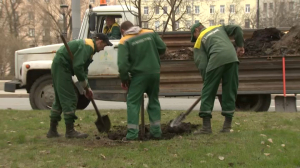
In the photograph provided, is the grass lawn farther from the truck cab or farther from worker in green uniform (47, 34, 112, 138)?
the truck cab

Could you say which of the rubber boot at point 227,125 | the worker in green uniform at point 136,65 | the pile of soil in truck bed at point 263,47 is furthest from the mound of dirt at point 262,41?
the worker in green uniform at point 136,65

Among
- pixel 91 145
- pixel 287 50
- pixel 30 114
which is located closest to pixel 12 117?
pixel 30 114

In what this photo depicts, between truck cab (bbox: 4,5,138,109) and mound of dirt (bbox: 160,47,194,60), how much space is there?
977 mm

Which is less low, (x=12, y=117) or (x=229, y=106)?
(x=229, y=106)

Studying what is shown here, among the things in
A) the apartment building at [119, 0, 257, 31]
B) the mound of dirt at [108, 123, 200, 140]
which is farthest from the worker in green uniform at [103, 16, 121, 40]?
the mound of dirt at [108, 123, 200, 140]

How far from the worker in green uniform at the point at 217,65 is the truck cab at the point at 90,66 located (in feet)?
9.60

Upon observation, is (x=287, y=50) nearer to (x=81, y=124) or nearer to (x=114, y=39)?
(x=114, y=39)

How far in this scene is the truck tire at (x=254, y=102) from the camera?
1014cm

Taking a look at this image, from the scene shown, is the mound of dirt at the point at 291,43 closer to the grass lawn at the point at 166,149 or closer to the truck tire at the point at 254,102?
the truck tire at the point at 254,102

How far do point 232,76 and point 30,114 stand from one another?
4.49 meters

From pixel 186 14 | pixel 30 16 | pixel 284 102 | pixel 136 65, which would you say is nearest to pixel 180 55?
pixel 284 102

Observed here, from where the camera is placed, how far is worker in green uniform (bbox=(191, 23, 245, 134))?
634 cm

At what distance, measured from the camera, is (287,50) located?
9.56 metres

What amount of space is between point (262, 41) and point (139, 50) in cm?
498
